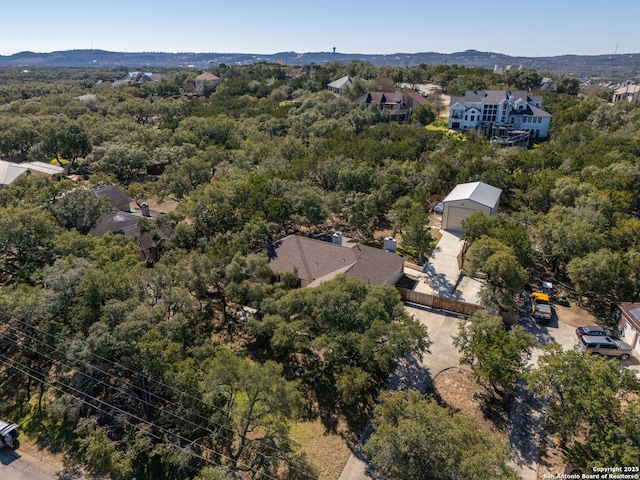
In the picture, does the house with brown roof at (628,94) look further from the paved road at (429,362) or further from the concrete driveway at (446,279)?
the paved road at (429,362)

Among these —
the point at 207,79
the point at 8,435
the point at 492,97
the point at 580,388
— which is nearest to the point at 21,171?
the point at 8,435

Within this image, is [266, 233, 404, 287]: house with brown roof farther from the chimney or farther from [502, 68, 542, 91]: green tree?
[502, 68, 542, 91]: green tree

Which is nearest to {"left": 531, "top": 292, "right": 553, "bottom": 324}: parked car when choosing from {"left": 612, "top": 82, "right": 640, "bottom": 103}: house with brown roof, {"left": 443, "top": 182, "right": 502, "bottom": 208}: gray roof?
{"left": 443, "top": 182, "right": 502, "bottom": 208}: gray roof

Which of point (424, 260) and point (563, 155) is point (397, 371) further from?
point (563, 155)

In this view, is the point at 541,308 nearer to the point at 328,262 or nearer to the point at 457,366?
the point at 457,366

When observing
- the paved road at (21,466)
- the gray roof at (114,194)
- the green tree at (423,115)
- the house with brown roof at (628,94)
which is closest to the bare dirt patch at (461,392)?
the paved road at (21,466)
